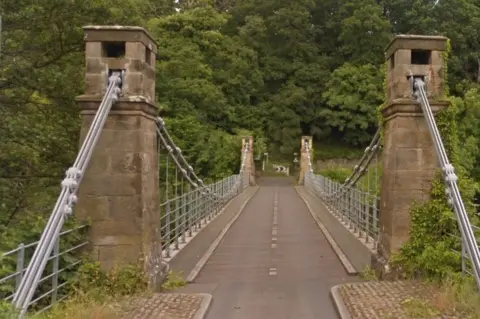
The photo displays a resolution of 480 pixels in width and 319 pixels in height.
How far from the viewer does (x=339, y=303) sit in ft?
23.1

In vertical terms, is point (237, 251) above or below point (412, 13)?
below

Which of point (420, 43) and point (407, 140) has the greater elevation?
point (420, 43)

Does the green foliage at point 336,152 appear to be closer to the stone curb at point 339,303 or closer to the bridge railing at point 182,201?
the bridge railing at point 182,201

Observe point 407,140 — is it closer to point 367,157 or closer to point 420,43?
point 420,43

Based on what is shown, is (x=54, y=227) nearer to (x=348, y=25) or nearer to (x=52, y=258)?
(x=52, y=258)

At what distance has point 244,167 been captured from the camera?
39.6 metres

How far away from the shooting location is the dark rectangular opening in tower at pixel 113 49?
25.7 ft

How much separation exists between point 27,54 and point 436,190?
925 centimetres

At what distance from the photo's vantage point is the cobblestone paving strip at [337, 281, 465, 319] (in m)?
6.09

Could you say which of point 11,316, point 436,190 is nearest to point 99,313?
point 11,316

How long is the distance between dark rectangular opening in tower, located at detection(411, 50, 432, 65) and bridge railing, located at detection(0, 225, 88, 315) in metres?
5.03

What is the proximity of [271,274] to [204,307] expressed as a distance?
2639mm

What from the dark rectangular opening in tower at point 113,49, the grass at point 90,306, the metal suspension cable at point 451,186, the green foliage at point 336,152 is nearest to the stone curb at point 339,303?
the metal suspension cable at point 451,186

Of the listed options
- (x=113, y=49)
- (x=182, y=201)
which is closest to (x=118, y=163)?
(x=113, y=49)
